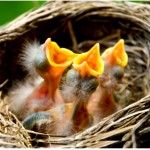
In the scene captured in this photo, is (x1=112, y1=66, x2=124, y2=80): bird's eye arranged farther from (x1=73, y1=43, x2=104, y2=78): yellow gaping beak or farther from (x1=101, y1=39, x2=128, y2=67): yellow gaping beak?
(x1=73, y1=43, x2=104, y2=78): yellow gaping beak

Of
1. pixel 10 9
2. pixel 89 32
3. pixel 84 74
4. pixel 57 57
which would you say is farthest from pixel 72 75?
pixel 10 9

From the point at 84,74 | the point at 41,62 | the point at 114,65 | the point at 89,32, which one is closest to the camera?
the point at 84,74

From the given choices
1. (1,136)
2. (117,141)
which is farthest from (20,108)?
(117,141)

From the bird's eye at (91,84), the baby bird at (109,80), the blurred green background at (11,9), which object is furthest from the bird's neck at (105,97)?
the blurred green background at (11,9)

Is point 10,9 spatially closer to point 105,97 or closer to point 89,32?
point 89,32

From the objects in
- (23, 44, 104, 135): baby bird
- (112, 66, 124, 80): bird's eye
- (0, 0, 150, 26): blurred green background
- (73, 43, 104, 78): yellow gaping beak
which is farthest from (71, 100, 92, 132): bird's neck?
(0, 0, 150, 26): blurred green background

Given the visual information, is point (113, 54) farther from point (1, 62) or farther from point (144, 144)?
point (144, 144)
